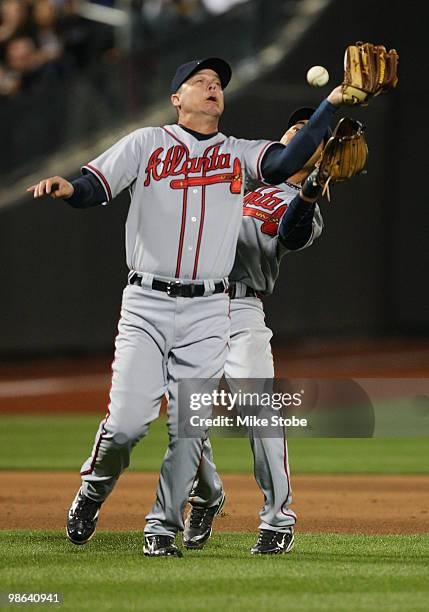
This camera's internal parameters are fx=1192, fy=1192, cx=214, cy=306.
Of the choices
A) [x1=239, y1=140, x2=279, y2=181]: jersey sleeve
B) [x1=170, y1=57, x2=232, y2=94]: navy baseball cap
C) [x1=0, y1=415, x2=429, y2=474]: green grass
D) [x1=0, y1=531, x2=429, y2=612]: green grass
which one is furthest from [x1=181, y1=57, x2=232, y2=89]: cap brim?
[x1=0, y1=415, x2=429, y2=474]: green grass

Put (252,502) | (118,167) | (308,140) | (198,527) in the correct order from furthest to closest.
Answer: (252,502) < (198,527) < (118,167) < (308,140)

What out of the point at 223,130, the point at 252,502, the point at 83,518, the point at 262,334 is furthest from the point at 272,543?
the point at 223,130

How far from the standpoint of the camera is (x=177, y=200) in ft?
15.2

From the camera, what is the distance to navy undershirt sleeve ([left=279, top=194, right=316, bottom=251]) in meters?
4.73

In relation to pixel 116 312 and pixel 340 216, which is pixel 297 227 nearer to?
pixel 116 312

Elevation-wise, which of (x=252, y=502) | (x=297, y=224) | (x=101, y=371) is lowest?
(x=101, y=371)

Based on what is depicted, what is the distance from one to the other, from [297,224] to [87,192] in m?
0.85

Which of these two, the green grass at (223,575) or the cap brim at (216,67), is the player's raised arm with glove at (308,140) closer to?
the cap brim at (216,67)

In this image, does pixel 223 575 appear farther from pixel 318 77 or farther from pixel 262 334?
pixel 318 77

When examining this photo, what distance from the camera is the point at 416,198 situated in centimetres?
1767

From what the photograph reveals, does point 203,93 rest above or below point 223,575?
above

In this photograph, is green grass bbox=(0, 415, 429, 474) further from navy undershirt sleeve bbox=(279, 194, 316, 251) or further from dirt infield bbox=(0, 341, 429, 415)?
navy undershirt sleeve bbox=(279, 194, 316, 251)

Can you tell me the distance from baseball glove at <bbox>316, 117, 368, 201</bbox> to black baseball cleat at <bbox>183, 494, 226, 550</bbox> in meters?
1.43

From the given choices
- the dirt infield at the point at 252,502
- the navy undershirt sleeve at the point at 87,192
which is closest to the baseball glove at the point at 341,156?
the navy undershirt sleeve at the point at 87,192
